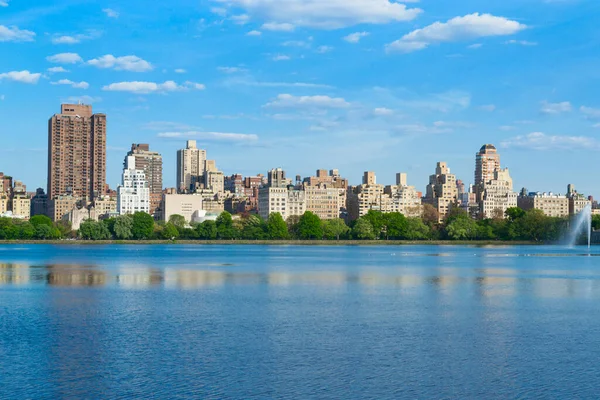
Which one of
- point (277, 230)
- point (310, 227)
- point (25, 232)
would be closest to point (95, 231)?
point (25, 232)

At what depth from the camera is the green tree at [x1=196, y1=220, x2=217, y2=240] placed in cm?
18775

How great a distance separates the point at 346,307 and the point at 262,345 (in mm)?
11376

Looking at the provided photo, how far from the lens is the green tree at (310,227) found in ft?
606

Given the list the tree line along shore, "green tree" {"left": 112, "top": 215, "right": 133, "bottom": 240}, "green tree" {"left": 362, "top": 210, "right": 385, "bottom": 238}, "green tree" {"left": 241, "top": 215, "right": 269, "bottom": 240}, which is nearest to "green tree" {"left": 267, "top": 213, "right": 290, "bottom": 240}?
the tree line along shore

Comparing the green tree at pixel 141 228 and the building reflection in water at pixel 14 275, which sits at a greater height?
the green tree at pixel 141 228

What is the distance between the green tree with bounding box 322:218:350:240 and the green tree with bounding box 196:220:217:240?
24529 millimetres

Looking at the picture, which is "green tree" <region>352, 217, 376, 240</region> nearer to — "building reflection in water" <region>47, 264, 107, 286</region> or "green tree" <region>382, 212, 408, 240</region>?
"green tree" <region>382, 212, 408, 240</region>

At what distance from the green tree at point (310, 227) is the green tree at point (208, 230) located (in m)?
19.0

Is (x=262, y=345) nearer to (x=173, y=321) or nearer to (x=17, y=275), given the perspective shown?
(x=173, y=321)

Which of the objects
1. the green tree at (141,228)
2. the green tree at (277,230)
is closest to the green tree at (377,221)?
the green tree at (277,230)

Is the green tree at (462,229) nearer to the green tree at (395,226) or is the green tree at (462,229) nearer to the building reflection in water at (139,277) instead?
the green tree at (395,226)

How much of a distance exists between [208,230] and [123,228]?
18881mm

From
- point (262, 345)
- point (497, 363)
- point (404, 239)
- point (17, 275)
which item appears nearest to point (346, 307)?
point (262, 345)

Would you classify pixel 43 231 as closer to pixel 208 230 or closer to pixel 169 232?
pixel 169 232
